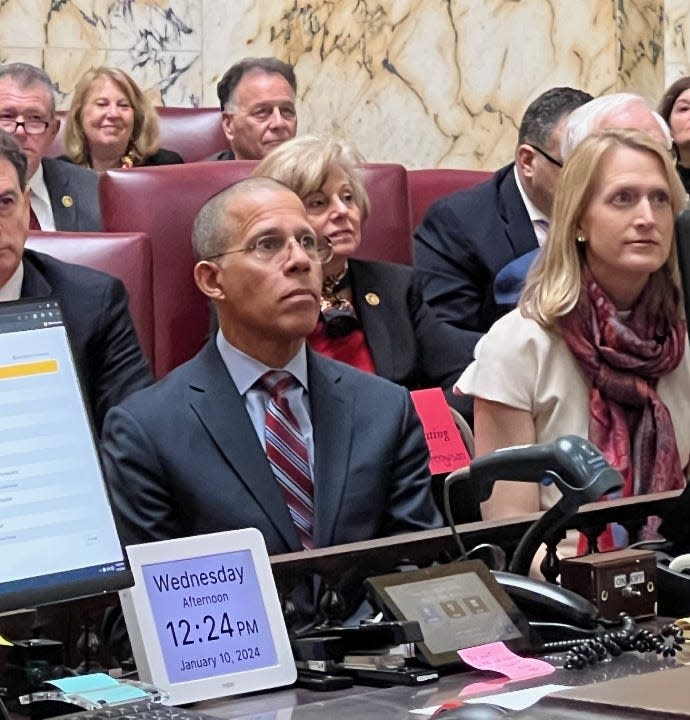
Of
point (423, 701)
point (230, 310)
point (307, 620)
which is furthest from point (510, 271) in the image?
point (423, 701)

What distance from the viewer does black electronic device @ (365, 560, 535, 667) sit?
1.95 m

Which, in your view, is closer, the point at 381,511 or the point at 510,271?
the point at 381,511

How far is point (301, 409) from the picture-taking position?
9.31 ft

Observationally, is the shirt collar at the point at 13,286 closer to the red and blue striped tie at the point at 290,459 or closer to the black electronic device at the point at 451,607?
the red and blue striped tie at the point at 290,459

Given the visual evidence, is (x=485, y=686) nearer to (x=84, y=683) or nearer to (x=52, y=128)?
(x=84, y=683)

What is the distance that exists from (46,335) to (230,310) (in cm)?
122

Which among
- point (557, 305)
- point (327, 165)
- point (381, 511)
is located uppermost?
point (327, 165)

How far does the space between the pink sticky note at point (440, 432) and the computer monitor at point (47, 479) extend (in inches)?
72.4

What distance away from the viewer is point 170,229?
4145mm

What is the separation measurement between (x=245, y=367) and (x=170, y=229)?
1.33m

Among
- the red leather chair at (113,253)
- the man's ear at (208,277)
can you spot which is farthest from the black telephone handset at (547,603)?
the red leather chair at (113,253)

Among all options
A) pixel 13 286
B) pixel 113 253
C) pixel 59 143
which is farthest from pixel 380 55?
pixel 13 286

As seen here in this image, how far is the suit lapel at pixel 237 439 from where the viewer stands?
2.65 m

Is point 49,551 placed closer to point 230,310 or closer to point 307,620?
point 307,620
